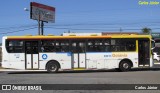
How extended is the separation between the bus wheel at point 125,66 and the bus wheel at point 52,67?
4889 millimetres

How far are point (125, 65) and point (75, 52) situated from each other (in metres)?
3.99

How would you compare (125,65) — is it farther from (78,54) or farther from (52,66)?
(52,66)

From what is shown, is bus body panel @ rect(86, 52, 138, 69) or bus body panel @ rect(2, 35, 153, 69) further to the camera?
bus body panel @ rect(86, 52, 138, 69)

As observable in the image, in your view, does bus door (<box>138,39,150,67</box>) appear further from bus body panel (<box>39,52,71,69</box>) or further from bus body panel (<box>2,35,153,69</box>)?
bus body panel (<box>39,52,71,69</box>)

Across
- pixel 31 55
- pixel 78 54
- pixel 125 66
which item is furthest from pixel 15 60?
pixel 125 66

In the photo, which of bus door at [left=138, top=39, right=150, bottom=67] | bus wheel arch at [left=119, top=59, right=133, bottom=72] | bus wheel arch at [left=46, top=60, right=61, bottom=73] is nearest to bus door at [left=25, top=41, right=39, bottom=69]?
bus wheel arch at [left=46, top=60, right=61, bottom=73]

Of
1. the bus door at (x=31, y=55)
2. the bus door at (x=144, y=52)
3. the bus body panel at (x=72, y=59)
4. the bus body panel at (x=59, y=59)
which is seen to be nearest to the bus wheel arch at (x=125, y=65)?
the bus body panel at (x=72, y=59)

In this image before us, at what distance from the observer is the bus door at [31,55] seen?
29109mm

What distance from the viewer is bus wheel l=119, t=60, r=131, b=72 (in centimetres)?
2992

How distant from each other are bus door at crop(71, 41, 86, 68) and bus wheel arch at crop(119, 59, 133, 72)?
2880 millimetres

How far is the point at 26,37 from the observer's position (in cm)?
2930

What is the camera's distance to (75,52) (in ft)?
96.6

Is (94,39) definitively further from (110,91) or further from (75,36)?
(110,91)

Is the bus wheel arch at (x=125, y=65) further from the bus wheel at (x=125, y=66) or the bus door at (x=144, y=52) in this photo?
the bus door at (x=144, y=52)
